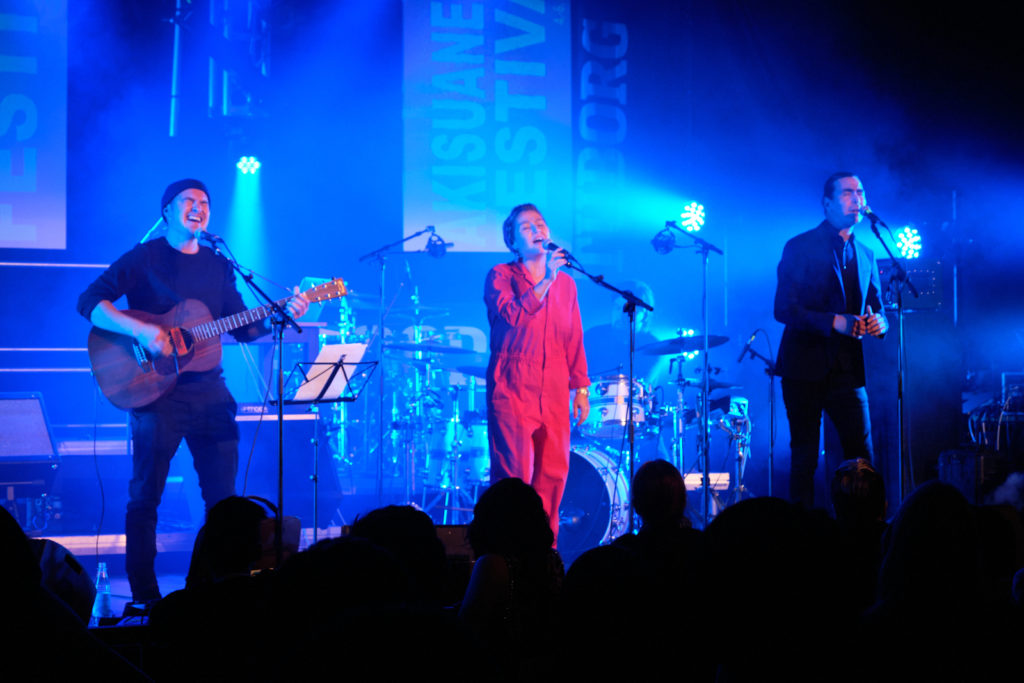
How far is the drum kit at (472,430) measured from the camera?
23.7 feet

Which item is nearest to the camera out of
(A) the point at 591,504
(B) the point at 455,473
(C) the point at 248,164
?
(A) the point at 591,504

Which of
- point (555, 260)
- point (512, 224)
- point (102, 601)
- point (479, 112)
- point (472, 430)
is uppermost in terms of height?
point (479, 112)

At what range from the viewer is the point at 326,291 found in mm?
5508

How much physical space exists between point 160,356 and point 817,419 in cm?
411

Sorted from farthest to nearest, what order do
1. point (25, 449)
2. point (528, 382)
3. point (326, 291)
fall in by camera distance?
point (25, 449) < point (326, 291) < point (528, 382)

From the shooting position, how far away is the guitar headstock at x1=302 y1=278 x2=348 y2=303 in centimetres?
543

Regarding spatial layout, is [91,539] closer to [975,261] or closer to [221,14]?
[221,14]

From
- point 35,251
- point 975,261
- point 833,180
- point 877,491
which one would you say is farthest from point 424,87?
point 877,491

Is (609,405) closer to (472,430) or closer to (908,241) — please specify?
(472,430)

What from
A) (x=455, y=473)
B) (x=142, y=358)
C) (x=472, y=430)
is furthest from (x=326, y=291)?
(x=455, y=473)

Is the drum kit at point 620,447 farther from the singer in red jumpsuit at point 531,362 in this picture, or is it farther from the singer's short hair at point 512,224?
the singer's short hair at point 512,224

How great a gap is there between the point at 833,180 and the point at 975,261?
4.76m

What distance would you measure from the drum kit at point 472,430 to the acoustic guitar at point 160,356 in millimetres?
2593

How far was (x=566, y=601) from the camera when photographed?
248cm
